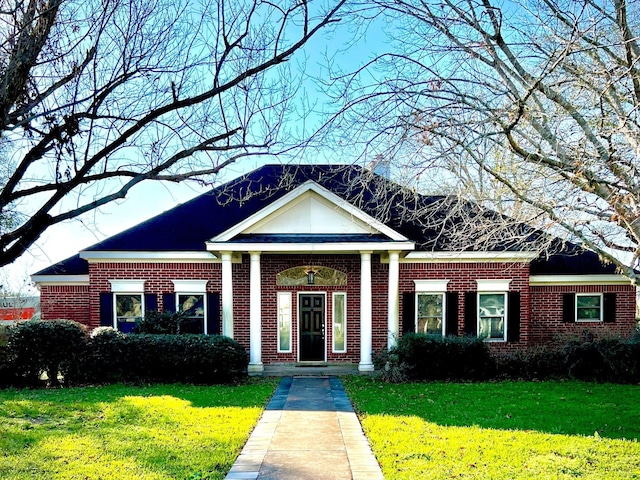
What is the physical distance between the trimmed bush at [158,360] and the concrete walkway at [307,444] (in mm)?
2198

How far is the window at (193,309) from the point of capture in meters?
15.1

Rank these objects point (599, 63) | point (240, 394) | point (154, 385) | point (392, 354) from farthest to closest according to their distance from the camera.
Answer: point (392, 354)
point (154, 385)
point (240, 394)
point (599, 63)

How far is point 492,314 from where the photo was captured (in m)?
15.4


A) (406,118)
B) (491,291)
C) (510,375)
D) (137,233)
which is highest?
(406,118)

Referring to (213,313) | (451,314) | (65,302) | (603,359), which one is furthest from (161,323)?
(603,359)

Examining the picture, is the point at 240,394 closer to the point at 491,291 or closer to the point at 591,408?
the point at 591,408

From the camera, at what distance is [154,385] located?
12.1 metres

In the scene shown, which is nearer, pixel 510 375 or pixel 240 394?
pixel 240 394

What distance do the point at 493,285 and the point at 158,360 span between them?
32.7ft

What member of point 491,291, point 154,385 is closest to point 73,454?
point 154,385

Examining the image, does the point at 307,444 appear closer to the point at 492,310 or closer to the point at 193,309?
the point at 193,309

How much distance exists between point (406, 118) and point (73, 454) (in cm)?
621

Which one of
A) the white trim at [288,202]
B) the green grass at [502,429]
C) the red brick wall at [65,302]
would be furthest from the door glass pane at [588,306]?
the red brick wall at [65,302]

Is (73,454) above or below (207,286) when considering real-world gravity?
below
